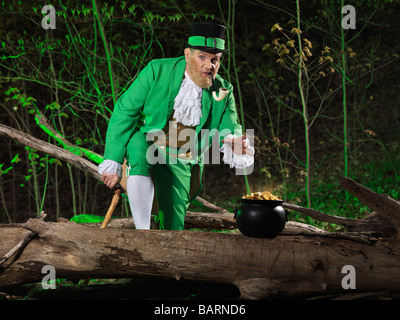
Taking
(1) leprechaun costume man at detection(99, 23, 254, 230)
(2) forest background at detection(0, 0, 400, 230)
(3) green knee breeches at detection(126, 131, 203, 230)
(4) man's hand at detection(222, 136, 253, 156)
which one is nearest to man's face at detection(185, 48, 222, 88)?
(1) leprechaun costume man at detection(99, 23, 254, 230)

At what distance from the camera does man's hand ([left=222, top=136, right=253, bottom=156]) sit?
3321 mm

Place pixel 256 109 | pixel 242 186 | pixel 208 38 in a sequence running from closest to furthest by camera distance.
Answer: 1. pixel 208 38
2. pixel 242 186
3. pixel 256 109

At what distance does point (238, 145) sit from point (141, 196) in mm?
768

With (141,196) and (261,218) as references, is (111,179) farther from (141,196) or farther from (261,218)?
(261,218)

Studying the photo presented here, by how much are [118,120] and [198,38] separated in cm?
78

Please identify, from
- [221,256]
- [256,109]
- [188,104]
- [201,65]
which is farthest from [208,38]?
[256,109]

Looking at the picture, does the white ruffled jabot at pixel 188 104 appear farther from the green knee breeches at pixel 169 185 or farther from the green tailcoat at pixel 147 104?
the green knee breeches at pixel 169 185

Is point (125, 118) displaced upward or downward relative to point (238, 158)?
upward

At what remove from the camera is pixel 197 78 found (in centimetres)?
329

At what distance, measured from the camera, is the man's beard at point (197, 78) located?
128 inches

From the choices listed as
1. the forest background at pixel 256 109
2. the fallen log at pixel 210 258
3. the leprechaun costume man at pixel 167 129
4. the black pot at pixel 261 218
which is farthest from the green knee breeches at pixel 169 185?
the forest background at pixel 256 109

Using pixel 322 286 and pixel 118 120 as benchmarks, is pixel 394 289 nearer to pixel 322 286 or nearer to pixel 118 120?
pixel 322 286

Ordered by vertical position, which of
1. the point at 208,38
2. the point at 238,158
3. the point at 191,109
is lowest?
the point at 238,158

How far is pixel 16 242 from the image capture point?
2.96m
